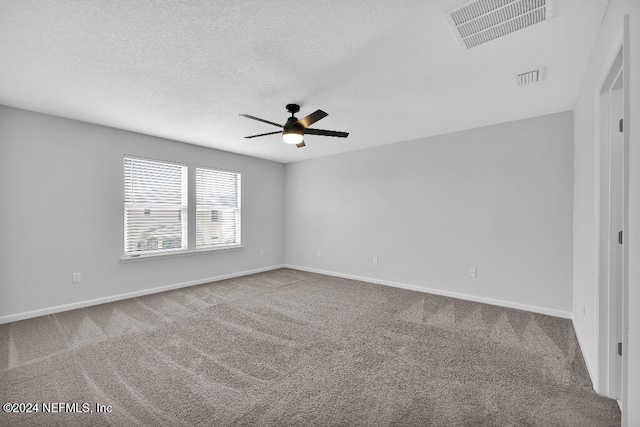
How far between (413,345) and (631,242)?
196 centimetres

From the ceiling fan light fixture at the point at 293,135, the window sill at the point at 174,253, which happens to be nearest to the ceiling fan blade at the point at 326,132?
the ceiling fan light fixture at the point at 293,135

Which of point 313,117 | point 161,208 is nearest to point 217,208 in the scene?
point 161,208

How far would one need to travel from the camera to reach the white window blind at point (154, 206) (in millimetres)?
4273

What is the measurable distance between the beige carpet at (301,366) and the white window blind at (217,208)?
68.6 inches

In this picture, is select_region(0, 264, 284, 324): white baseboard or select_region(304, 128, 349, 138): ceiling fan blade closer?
select_region(304, 128, 349, 138): ceiling fan blade

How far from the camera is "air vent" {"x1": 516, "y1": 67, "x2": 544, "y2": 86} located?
251 cm

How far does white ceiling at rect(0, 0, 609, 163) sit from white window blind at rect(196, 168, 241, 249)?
1.66 m

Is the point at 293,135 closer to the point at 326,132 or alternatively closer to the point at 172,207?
the point at 326,132

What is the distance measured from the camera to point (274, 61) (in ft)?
7.63

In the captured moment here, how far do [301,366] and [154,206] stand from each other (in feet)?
12.0

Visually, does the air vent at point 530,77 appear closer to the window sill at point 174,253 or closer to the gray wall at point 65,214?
the gray wall at point 65,214


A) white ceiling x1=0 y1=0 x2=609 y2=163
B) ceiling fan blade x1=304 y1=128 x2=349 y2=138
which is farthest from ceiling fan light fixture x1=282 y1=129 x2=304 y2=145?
white ceiling x1=0 y1=0 x2=609 y2=163

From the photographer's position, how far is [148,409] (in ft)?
5.92

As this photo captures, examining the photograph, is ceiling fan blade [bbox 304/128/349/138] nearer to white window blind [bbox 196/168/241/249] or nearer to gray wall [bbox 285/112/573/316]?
gray wall [bbox 285/112/573/316]
